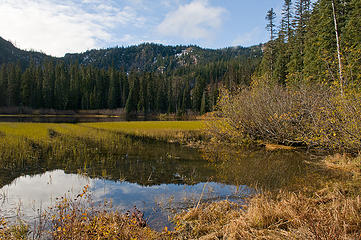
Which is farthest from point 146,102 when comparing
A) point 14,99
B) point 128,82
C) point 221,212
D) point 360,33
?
point 221,212

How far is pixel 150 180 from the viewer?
9.62 meters

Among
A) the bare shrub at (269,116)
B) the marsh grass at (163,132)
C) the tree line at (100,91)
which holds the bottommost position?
the marsh grass at (163,132)

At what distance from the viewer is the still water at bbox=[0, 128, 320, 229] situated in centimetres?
708

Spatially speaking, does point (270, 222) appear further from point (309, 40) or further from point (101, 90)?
point (101, 90)

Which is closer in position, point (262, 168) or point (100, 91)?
point (262, 168)

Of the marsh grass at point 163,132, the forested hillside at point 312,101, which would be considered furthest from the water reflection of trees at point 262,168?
the marsh grass at point 163,132

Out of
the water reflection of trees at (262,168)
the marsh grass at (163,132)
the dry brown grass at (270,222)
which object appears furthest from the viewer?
the marsh grass at (163,132)

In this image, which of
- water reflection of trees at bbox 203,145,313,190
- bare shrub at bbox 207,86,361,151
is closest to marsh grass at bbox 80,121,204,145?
bare shrub at bbox 207,86,361,151

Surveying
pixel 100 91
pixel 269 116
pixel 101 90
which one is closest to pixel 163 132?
pixel 269 116

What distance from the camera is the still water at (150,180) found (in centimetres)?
708

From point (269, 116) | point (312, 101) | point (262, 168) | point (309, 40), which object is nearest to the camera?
point (262, 168)

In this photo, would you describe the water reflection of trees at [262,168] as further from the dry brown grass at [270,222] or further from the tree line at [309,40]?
the tree line at [309,40]

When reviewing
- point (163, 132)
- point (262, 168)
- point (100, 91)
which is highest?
point (100, 91)

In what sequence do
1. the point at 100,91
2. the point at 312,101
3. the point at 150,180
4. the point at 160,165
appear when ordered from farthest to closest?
the point at 100,91, the point at 312,101, the point at 160,165, the point at 150,180
